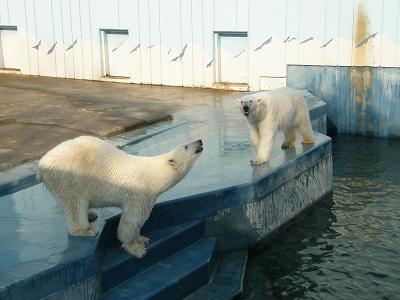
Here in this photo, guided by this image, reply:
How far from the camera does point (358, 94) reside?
35.1 ft

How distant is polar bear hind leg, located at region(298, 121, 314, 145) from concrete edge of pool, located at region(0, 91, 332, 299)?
12cm

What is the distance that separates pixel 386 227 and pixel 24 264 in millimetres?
3999

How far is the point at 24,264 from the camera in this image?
399 cm

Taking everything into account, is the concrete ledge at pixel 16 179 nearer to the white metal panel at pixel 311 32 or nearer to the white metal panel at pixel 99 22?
the white metal panel at pixel 311 32

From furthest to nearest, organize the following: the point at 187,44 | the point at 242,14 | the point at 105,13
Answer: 1. the point at 105,13
2. the point at 187,44
3. the point at 242,14

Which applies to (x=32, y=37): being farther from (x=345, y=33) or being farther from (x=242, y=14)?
(x=345, y=33)

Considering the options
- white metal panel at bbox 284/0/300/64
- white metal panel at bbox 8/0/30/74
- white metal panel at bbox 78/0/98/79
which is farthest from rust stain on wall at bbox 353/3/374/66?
white metal panel at bbox 8/0/30/74

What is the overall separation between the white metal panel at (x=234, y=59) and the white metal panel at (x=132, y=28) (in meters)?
1.94

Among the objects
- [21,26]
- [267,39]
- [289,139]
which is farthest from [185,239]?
[21,26]

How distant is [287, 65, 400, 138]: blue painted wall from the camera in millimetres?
10430

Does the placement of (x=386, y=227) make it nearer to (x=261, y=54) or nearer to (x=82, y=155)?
(x=82, y=155)

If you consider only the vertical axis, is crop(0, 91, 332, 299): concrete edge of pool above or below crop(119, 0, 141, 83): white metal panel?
below

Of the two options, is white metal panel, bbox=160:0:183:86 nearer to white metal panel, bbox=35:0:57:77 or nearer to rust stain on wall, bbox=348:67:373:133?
white metal panel, bbox=35:0:57:77

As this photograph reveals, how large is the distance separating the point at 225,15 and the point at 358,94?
316cm
